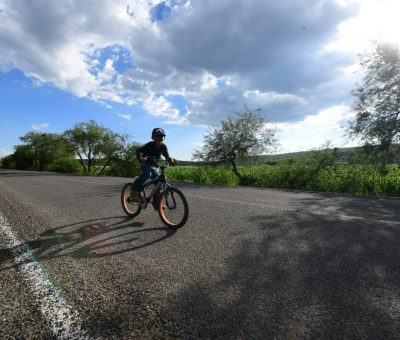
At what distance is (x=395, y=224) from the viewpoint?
5.75 meters

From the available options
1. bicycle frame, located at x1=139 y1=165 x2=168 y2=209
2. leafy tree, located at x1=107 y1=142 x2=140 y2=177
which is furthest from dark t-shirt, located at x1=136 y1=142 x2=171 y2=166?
leafy tree, located at x1=107 y1=142 x2=140 y2=177

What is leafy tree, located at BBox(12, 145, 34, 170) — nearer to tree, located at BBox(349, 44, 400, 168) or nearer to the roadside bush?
the roadside bush

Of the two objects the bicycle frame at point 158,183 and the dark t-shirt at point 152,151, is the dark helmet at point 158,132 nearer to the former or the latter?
the dark t-shirt at point 152,151

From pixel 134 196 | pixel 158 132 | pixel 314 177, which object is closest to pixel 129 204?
pixel 134 196

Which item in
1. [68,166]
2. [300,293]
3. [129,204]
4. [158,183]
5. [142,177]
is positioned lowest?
[300,293]

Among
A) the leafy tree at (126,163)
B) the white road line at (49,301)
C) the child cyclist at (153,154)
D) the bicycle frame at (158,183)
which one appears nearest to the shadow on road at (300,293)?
the white road line at (49,301)

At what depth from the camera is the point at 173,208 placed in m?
5.96

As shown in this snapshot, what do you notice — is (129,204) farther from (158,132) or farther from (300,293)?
(300,293)

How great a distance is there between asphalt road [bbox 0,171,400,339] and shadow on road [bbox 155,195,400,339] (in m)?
0.01

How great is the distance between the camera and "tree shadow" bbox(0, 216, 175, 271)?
424 centimetres

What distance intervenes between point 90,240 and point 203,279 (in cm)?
253

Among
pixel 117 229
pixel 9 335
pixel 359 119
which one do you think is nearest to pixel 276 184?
pixel 359 119

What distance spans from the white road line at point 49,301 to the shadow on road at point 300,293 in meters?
0.80

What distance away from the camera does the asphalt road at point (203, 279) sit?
2350 mm
